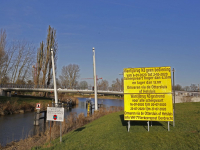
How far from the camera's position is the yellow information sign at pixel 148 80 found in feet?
32.9

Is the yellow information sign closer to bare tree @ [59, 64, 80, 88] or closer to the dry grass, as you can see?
the dry grass

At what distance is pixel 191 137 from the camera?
7.94m

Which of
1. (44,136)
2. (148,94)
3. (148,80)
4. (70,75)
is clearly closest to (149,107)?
(148,94)

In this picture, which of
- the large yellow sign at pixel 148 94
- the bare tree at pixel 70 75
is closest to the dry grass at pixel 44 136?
the large yellow sign at pixel 148 94

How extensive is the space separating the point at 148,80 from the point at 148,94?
2.23 ft

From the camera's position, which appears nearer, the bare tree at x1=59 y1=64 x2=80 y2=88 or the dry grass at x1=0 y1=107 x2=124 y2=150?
the dry grass at x1=0 y1=107 x2=124 y2=150

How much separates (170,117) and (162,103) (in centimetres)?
73

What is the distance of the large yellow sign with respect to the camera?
32.6 feet

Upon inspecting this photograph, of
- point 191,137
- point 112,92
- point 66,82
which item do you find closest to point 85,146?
point 191,137

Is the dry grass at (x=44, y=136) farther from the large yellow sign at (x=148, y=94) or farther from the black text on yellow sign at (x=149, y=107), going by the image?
the large yellow sign at (x=148, y=94)

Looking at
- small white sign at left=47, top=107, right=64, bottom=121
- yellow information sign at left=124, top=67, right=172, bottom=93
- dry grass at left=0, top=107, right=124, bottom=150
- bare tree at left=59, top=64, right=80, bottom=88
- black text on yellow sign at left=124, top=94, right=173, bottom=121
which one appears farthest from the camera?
bare tree at left=59, top=64, right=80, bottom=88

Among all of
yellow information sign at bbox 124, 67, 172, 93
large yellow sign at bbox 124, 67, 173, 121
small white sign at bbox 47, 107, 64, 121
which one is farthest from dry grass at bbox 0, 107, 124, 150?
yellow information sign at bbox 124, 67, 172, 93

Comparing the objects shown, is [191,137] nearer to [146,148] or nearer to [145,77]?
[146,148]

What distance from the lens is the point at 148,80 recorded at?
10188 mm
